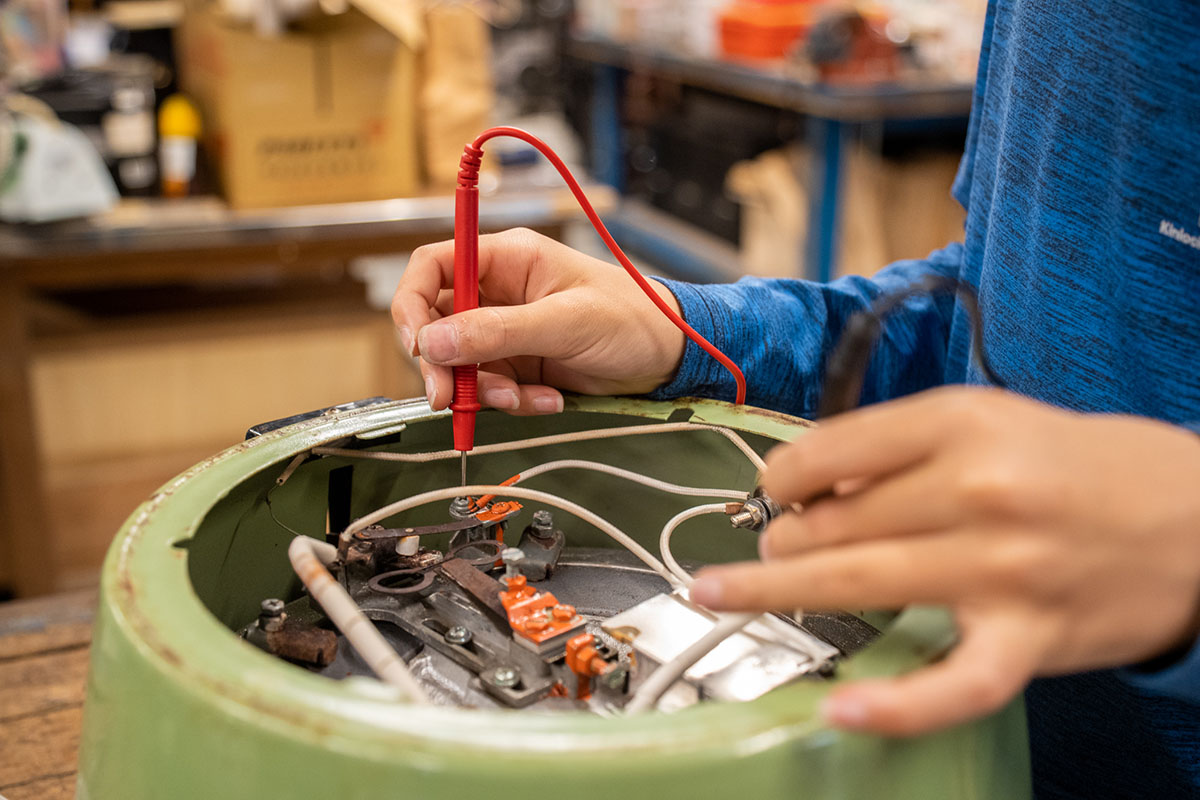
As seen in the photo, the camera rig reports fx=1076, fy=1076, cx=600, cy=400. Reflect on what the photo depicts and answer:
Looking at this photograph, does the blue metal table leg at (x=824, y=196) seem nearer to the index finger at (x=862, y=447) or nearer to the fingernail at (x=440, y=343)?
the fingernail at (x=440, y=343)

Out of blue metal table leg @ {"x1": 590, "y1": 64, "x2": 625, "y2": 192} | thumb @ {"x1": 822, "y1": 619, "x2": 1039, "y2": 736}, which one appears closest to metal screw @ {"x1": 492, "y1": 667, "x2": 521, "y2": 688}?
thumb @ {"x1": 822, "y1": 619, "x2": 1039, "y2": 736}

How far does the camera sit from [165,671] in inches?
17.9

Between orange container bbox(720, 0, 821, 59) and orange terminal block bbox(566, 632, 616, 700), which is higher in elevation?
orange container bbox(720, 0, 821, 59)

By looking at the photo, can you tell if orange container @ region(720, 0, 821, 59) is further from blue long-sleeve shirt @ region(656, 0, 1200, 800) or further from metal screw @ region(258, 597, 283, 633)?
metal screw @ region(258, 597, 283, 633)

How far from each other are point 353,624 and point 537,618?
130 mm

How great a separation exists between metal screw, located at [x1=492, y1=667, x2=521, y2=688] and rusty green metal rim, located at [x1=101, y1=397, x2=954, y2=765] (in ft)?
0.42

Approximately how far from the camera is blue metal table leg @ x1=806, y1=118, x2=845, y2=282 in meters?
2.91

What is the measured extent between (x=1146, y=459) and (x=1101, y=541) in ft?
0.13

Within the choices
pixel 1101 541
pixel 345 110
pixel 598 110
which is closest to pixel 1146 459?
pixel 1101 541

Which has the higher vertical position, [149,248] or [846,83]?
[846,83]

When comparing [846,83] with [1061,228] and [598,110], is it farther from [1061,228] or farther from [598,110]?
[1061,228]

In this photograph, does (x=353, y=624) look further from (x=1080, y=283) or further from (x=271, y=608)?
(x=1080, y=283)

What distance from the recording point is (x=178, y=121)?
218 centimetres

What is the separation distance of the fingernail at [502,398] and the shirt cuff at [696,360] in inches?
4.3
